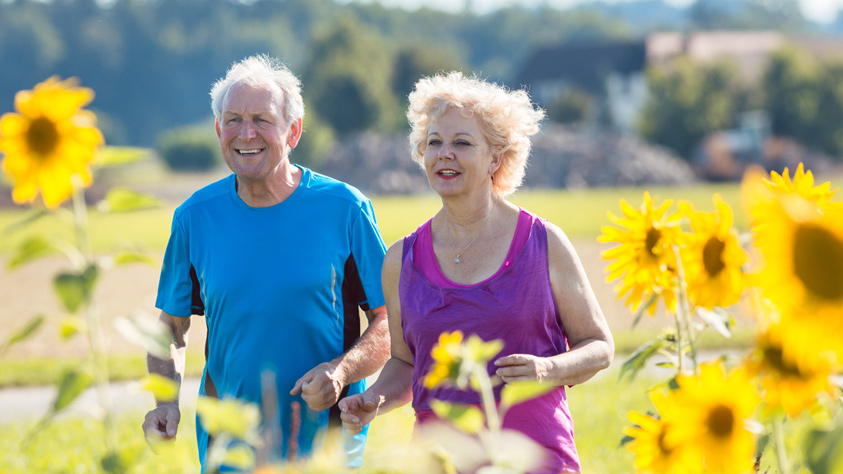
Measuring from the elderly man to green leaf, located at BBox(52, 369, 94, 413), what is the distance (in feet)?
5.67

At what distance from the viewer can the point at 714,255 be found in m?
1.40

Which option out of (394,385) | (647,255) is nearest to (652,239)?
(647,255)

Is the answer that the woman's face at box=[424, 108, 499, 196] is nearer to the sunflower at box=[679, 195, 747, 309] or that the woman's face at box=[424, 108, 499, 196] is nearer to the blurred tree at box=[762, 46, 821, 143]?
the sunflower at box=[679, 195, 747, 309]

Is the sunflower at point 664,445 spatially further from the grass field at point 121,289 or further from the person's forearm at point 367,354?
the person's forearm at point 367,354

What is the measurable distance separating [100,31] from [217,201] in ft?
369

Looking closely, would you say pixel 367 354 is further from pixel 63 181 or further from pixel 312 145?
pixel 312 145

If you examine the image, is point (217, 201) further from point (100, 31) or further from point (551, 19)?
point (551, 19)

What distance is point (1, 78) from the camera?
103688 mm

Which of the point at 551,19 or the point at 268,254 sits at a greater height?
the point at 551,19

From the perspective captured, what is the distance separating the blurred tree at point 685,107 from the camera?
2157 inches

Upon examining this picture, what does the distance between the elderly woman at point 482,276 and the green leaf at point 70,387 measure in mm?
1483

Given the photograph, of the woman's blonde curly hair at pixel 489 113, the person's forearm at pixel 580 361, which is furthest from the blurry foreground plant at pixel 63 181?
the woman's blonde curly hair at pixel 489 113

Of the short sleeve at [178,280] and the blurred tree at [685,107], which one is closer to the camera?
the short sleeve at [178,280]

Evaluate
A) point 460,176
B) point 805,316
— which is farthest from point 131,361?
point 805,316
